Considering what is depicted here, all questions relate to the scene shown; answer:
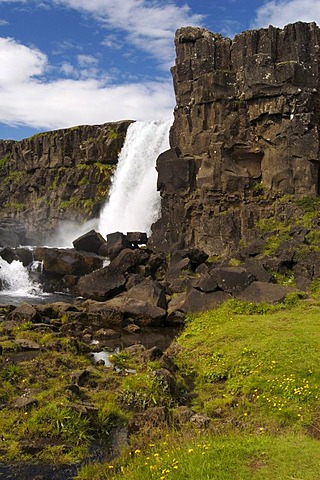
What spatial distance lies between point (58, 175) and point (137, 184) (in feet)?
70.4

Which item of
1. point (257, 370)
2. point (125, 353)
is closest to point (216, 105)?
point (125, 353)

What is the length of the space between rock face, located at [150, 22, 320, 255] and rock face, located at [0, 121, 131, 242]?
2028cm

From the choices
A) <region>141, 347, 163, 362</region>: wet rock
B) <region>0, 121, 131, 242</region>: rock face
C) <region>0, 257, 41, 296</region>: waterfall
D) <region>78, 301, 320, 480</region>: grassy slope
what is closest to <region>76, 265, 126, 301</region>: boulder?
<region>0, 257, 41, 296</region>: waterfall

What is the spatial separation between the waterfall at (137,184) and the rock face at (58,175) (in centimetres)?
367

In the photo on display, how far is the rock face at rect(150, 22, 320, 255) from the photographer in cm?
3762

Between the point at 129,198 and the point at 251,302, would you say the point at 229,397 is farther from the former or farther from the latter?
the point at 129,198

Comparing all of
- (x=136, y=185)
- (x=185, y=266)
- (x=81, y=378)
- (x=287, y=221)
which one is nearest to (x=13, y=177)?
(x=136, y=185)

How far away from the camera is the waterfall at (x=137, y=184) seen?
165 ft

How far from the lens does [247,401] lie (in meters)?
13.1

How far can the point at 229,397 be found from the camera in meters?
14.0

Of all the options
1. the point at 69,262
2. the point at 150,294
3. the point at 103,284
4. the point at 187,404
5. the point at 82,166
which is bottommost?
the point at 187,404

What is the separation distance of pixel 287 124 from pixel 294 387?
93.5 ft

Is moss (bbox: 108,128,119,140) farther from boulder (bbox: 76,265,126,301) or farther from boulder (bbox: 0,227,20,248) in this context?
boulder (bbox: 76,265,126,301)

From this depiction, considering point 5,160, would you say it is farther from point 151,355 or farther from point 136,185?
point 151,355
